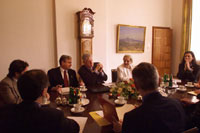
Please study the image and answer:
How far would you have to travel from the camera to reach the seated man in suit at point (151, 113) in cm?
95

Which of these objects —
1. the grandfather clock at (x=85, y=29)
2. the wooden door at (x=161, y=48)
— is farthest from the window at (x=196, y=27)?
the grandfather clock at (x=85, y=29)

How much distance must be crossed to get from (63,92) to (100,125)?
40.8 inches

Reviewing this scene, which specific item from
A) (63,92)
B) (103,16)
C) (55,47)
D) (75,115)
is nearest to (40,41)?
(55,47)

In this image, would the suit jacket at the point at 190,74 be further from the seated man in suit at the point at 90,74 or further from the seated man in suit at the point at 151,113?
the seated man in suit at the point at 151,113

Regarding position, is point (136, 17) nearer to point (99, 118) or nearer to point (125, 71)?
point (125, 71)

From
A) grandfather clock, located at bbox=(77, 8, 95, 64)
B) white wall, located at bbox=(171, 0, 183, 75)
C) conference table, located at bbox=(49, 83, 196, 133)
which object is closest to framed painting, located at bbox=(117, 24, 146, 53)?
grandfather clock, located at bbox=(77, 8, 95, 64)

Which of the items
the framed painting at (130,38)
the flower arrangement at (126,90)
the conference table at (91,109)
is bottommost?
the conference table at (91,109)

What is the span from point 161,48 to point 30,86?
220 inches

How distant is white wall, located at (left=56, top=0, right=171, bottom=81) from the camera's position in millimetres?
4105

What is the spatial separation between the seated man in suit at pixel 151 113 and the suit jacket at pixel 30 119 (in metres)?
0.45

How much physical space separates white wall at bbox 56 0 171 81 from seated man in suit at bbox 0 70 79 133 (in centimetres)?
313

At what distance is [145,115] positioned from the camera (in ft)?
3.14

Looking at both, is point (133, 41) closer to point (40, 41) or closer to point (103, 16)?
point (103, 16)

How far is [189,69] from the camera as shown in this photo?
342cm
